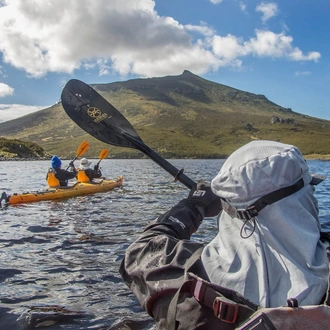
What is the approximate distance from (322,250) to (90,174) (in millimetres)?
22327

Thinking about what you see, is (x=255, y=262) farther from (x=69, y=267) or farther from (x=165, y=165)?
(x=69, y=267)

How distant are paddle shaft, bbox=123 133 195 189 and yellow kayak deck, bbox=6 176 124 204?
13790 mm

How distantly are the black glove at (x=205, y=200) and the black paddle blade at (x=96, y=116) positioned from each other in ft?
6.19

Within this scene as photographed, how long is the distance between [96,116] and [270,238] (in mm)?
3821

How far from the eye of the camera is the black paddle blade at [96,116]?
16.8 feet

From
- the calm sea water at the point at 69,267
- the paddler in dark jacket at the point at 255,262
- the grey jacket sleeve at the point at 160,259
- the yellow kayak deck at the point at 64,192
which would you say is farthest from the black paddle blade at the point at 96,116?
the yellow kayak deck at the point at 64,192

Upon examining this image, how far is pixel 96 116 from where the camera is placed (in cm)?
527

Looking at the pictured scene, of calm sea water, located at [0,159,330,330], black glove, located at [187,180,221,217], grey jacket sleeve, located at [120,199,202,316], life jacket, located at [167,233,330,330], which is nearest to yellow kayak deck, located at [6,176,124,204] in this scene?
calm sea water, located at [0,159,330,330]

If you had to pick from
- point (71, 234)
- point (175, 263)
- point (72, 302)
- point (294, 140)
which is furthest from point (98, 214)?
point (294, 140)

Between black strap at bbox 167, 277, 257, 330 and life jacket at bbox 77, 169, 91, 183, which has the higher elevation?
black strap at bbox 167, 277, 257, 330

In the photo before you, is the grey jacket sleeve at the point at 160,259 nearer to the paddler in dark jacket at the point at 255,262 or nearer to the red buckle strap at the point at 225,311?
the paddler in dark jacket at the point at 255,262

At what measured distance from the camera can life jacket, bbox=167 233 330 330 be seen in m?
1.65

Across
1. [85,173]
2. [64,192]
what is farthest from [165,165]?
[85,173]

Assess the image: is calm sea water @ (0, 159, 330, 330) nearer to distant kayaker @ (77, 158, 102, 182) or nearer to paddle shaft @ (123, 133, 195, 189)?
paddle shaft @ (123, 133, 195, 189)
